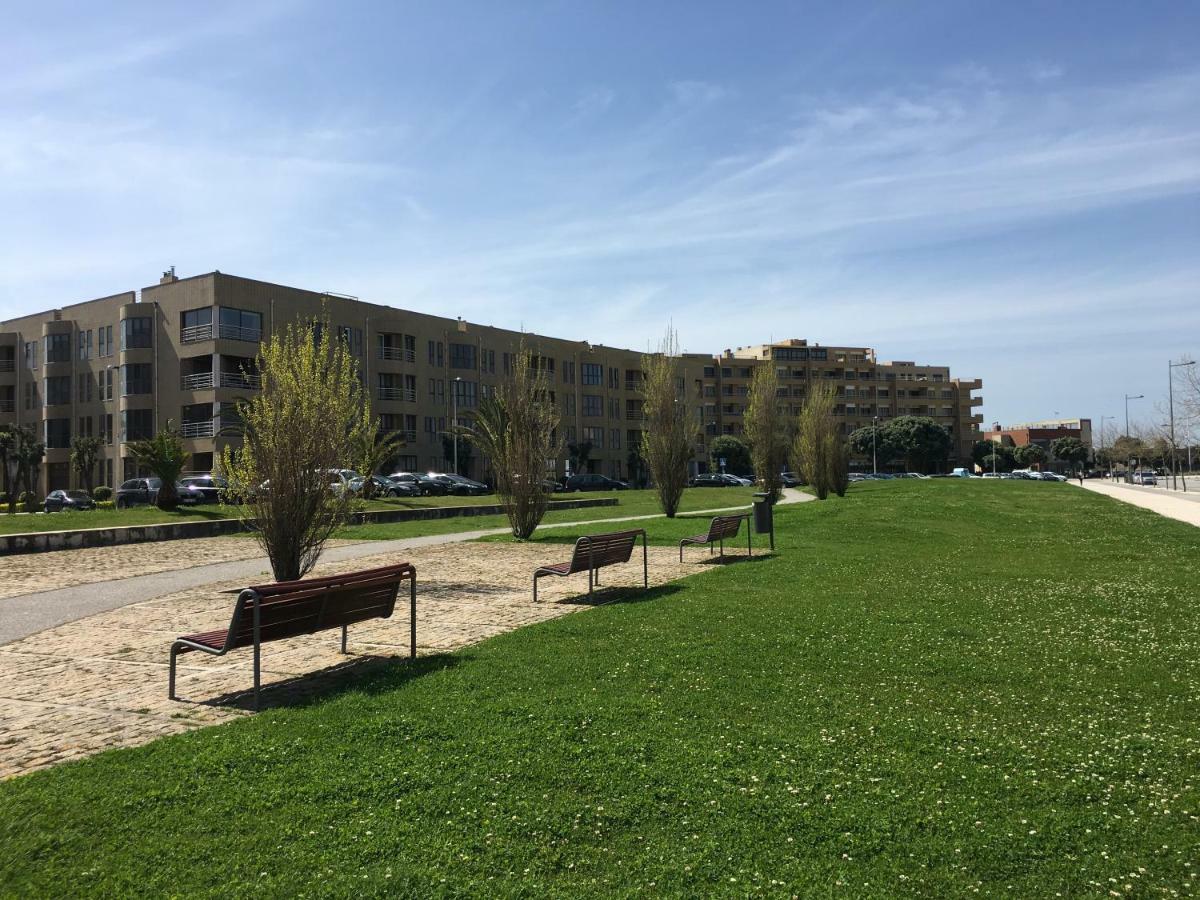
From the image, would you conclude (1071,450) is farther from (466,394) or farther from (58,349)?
(58,349)

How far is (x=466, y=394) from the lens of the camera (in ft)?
249

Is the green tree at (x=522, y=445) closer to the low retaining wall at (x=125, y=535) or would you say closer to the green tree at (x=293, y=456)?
the low retaining wall at (x=125, y=535)

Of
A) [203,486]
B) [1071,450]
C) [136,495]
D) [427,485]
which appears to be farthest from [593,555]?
[1071,450]

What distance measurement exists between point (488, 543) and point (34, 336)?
63569 millimetres

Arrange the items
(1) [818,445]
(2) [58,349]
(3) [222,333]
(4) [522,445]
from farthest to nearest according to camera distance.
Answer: (2) [58,349] → (3) [222,333] → (1) [818,445] → (4) [522,445]

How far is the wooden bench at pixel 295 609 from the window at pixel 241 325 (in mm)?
50592

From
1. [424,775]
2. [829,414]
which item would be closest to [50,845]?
[424,775]

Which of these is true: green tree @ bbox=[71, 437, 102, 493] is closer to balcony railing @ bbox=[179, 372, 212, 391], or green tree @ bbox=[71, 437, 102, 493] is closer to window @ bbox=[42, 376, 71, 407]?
balcony railing @ bbox=[179, 372, 212, 391]

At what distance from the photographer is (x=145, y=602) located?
13.0 m

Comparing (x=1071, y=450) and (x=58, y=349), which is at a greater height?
(x=58, y=349)

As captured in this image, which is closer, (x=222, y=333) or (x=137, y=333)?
(x=222, y=333)

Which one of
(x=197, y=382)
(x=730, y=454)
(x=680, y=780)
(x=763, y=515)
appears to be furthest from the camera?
(x=730, y=454)

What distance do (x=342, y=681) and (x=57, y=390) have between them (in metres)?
70.2

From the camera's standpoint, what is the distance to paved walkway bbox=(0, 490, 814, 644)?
40.0 feet
